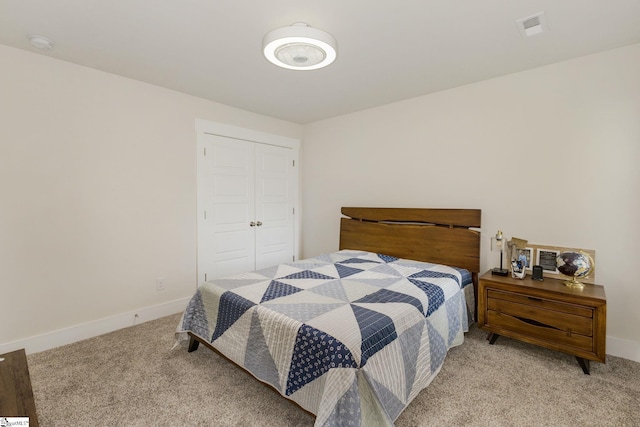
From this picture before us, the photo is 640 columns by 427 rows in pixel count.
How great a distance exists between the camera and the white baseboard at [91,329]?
7.79ft

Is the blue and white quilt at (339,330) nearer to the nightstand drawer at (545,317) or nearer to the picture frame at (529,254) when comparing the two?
the nightstand drawer at (545,317)

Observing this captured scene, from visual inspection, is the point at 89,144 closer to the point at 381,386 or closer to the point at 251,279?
the point at 251,279

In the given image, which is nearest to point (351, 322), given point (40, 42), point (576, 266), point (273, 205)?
point (576, 266)

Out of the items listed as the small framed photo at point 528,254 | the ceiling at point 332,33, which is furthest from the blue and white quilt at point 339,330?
the ceiling at point 332,33

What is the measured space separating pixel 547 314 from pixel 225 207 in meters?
3.23

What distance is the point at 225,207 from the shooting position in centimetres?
360

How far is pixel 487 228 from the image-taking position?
288cm

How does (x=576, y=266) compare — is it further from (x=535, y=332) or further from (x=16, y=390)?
(x=16, y=390)

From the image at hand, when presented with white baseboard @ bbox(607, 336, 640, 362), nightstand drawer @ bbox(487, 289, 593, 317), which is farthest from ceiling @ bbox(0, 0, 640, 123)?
white baseboard @ bbox(607, 336, 640, 362)

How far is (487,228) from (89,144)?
3712mm

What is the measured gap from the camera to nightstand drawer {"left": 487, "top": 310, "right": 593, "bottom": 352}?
2.07 metres

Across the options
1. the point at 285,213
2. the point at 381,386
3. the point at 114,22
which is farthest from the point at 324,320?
the point at 285,213

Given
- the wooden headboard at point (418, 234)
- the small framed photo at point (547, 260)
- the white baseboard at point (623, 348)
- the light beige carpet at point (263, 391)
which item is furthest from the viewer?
the wooden headboard at point (418, 234)

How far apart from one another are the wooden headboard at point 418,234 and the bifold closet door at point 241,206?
97 cm
